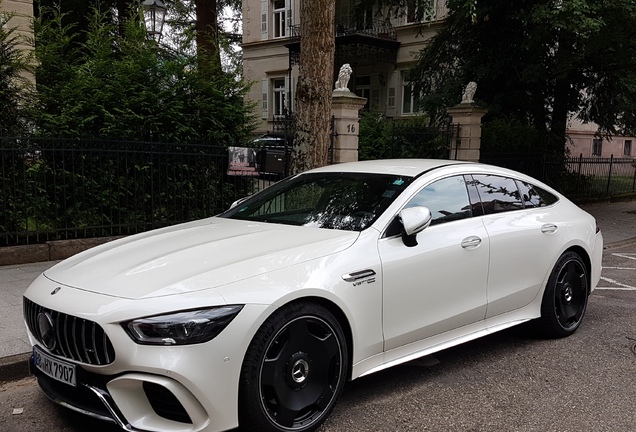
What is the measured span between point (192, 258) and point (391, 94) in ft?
85.0

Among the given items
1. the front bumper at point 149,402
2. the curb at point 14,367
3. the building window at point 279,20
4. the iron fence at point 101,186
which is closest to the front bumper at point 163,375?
the front bumper at point 149,402

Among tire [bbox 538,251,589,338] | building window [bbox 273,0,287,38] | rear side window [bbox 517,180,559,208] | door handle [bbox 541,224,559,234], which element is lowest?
tire [bbox 538,251,589,338]

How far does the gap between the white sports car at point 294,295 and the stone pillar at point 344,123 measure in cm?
588

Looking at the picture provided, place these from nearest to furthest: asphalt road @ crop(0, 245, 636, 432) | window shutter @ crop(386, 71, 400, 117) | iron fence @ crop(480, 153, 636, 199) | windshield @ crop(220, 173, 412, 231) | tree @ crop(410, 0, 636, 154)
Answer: asphalt road @ crop(0, 245, 636, 432) → windshield @ crop(220, 173, 412, 231) → tree @ crop(410, 0, 636, 154) → iron fence @ crop(480, 153, 636, 199) → window shutter @ crop(386, 71, 400, 117)

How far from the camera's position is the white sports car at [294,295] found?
275 centimetres

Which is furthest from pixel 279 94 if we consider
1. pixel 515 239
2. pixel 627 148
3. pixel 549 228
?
pixel 515 239

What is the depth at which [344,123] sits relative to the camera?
1067cm

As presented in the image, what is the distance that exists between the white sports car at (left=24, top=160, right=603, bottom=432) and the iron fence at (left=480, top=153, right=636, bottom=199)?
32.3 ft

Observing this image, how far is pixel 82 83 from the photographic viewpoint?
7.96 m

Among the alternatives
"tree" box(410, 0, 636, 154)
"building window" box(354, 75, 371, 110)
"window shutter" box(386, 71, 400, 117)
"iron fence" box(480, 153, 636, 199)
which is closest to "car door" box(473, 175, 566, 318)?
"tree" box(410, 0, 636, 154)

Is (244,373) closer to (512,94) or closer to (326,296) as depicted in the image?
(326,296)

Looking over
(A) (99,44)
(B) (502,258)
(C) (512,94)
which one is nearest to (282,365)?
(B) (502,258)

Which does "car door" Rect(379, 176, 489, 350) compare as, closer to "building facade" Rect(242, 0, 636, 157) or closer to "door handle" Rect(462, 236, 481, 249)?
"door handle" Rect(462, 236, 481, 249)

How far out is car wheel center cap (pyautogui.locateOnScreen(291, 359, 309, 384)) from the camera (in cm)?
312
